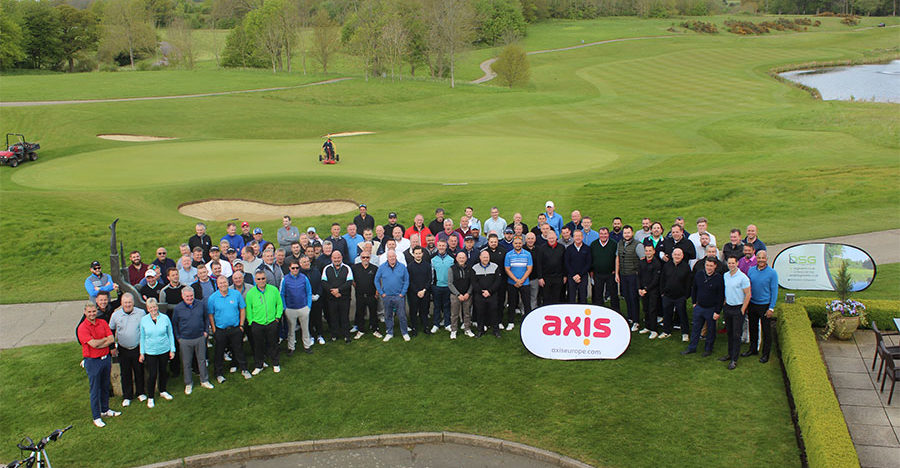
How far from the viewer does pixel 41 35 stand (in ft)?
269

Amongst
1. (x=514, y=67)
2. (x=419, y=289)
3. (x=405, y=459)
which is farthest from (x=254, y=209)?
(x=514, y=67)

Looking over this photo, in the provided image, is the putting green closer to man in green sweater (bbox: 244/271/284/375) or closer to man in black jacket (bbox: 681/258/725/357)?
man in green sweater (bbox: 244/271/284/375)

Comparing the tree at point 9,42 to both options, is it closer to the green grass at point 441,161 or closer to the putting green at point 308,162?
the green grass at point 441,161

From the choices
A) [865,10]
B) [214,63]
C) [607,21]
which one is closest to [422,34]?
[214,63]

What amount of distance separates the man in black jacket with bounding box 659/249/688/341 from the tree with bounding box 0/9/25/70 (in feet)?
284

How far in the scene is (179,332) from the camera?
412 inches

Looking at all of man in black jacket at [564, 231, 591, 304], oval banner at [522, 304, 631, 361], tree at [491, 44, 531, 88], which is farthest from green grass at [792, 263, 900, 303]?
tree at [491, 44, 531, 88]

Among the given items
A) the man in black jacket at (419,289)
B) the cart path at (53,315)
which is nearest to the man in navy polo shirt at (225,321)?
the man in black jacket at (419,289)

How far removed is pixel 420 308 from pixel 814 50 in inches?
3600

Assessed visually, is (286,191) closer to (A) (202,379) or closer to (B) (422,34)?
(A) (202,379)

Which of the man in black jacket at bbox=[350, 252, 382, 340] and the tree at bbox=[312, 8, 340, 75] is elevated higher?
the tree at bbox=[312, 8, 340, 75]

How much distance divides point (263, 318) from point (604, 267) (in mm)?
6362

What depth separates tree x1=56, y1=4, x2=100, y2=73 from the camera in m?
85.5

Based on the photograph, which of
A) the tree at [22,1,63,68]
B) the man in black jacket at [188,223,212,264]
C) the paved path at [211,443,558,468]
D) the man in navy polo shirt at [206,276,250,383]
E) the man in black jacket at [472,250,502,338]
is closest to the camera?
the paved path at [211,443,558,468]
